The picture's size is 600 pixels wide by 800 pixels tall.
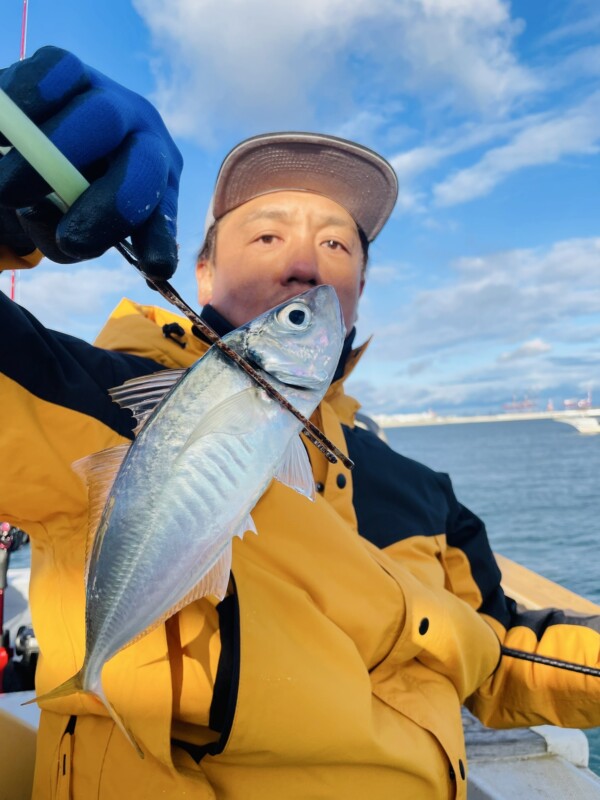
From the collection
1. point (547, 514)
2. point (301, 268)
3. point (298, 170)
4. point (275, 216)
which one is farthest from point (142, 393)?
point (547, 514)

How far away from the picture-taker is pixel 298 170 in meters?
2.72

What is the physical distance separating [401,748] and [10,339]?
167cm

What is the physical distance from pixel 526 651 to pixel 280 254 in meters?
2.07

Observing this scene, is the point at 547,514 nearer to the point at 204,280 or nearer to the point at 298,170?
the point at 204,280

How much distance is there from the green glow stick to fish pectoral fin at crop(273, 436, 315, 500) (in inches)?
27.8

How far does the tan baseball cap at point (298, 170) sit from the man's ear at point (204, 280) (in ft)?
0.76

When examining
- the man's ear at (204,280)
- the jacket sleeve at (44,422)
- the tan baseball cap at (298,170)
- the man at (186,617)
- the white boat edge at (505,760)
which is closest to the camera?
the man at (186,617)

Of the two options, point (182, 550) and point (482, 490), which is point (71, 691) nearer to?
point (182, 550)

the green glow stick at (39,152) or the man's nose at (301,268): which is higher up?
the man's nose at (301,268)

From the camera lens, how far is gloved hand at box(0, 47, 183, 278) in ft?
4.15

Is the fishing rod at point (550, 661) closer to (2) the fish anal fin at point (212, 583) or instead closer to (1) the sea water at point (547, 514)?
(2) the fish anal fin at point (212, 583)

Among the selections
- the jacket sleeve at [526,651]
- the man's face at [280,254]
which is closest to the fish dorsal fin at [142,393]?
the man's face at [280,254]

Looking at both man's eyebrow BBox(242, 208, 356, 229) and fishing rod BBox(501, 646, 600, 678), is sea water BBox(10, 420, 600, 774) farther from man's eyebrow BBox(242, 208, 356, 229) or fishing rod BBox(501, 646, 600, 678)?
man's eyebrow BBox(242, 208, 356, 229)

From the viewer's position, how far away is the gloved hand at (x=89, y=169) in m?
1.26
